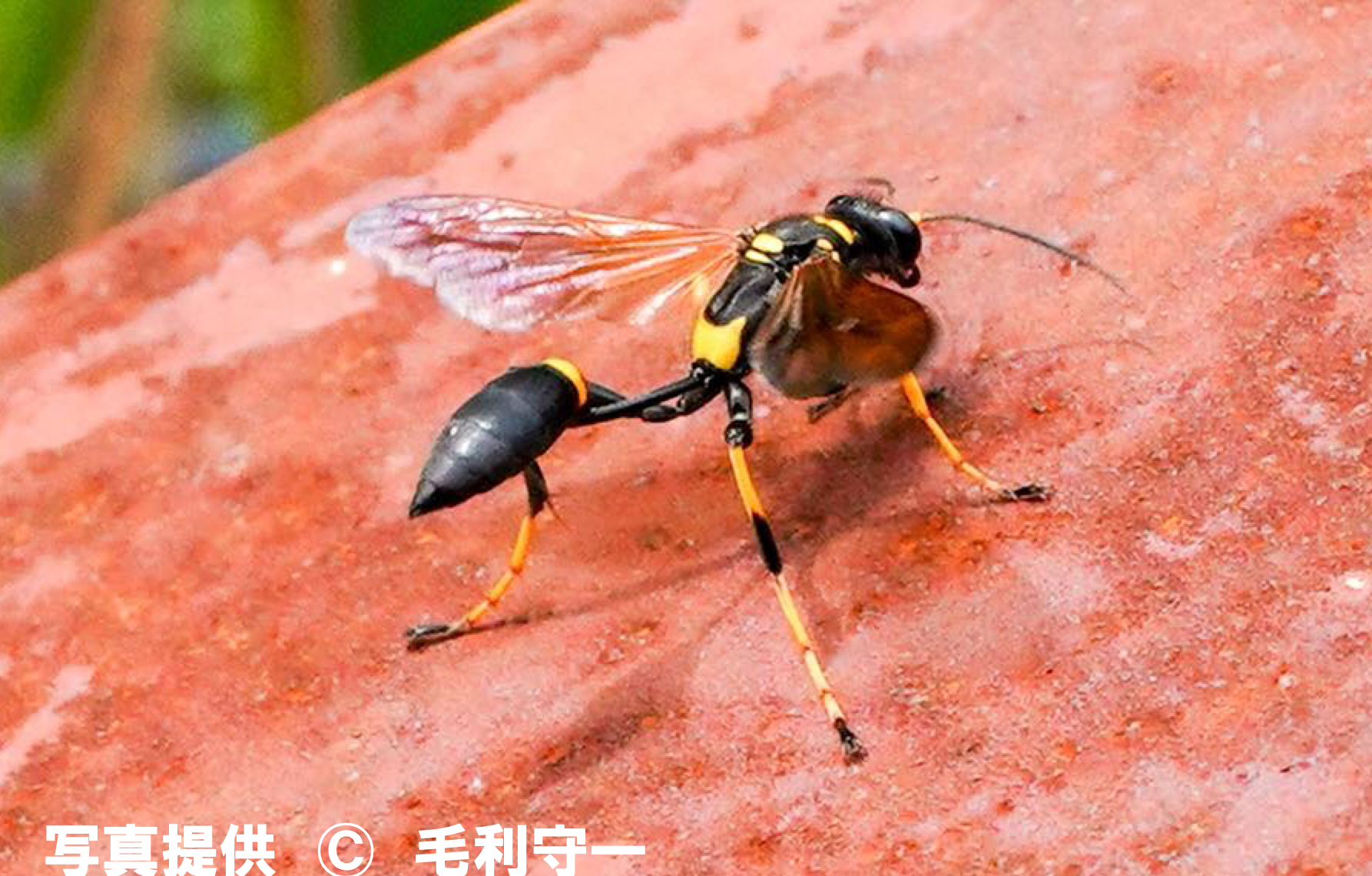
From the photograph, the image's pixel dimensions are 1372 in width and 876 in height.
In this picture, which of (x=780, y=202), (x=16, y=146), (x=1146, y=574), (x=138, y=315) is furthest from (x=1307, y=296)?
(x=16, y=146)

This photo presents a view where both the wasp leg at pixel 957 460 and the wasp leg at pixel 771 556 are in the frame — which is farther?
the wasp leg at pixel 957 460

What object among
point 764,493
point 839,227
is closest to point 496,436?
point 764,493

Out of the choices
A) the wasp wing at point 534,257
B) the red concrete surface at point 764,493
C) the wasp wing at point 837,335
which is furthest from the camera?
the wasp wing at point 534,257

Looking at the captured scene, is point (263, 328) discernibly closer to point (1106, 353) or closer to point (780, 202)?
point (780, 202)

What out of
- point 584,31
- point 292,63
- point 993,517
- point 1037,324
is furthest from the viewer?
point 292,63

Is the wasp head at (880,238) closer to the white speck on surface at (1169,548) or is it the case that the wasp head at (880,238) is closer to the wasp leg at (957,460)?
the wasp leg at (957,460)

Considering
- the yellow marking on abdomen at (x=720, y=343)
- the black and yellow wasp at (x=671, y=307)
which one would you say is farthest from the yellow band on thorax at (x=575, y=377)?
the yellow marking on abdomen at (x=720, y=343)

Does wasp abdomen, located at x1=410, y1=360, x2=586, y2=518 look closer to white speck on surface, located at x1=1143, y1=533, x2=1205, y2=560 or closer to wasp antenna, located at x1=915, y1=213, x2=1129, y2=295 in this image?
wasp antenna, located at x1=915, y1=213, x2=1129, y2=295
